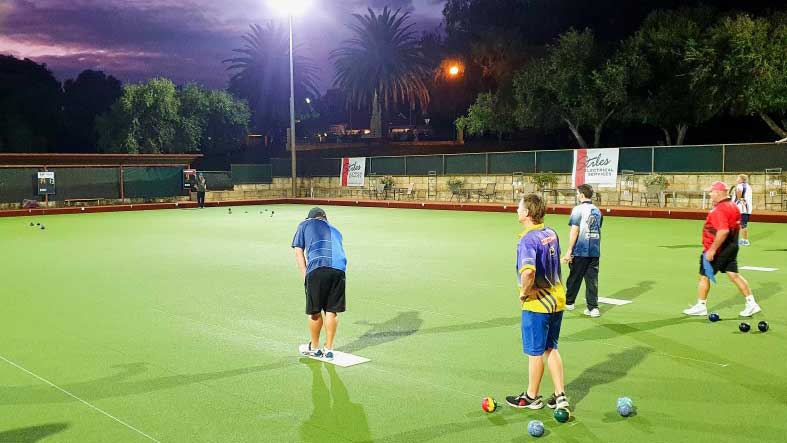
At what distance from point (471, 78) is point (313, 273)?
49.9m

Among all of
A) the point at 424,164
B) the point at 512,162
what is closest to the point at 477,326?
the point at 512,162

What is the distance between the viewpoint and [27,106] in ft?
247

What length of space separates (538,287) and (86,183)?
33020 millimetres

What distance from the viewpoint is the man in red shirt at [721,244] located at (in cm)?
816

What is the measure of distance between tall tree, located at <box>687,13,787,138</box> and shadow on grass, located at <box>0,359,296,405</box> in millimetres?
32172

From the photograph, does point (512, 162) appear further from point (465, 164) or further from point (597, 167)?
point (597, 167)

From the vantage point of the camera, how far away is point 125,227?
76.1 ft

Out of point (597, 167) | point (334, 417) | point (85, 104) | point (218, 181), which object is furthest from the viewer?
point (85, 104)

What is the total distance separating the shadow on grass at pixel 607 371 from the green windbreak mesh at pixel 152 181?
32.9m

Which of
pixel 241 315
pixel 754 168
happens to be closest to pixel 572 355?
pixel 241 315

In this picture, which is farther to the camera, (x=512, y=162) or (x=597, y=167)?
(x=512, y=162)

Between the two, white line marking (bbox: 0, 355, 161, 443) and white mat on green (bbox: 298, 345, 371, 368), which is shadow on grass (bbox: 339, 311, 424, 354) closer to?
white mat on green (bbox: 298, 345, 371, 368)

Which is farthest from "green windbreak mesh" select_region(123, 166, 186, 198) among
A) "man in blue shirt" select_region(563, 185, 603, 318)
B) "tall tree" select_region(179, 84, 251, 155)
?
"man in blue shirt" select_region(563, 185, 603, 318)

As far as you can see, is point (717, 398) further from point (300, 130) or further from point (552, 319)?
point (300, 130)
